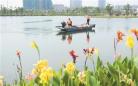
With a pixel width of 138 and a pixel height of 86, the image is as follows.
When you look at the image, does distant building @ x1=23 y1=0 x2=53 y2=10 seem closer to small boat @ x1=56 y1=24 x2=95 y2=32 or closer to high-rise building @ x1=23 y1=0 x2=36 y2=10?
high-rise building @ x1=23 y1=0 x2=36 y2=10

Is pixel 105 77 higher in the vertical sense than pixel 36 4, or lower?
higher

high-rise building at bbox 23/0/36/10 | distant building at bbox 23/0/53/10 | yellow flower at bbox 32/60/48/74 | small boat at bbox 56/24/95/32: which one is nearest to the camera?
yellow flower at bbox 32/60/48/74

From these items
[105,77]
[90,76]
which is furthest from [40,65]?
[105,77]

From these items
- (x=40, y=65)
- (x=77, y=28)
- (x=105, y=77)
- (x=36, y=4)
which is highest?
(x=40, y=65)

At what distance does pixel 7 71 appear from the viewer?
12.8m

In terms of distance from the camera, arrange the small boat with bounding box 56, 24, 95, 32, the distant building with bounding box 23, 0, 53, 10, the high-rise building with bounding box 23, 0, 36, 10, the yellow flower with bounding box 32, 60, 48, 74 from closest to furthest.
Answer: the yellow flower with bounding box 32, 60, 48, 74 → the small boat with bounding box 56, 24, 95, 32 → the distant building with bounding box 23, 0, 53, 10 → the high-rise building with bounding box 23, 0, 36, 10

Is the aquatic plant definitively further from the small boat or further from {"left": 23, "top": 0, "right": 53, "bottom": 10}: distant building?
{"left": 23, "top": 0, "right": 53, "bottom": 10}: distant building

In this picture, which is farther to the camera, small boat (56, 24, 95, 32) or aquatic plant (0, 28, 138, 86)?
small boat (56, 24, 95, 32)

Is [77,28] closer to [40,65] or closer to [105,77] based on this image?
[105,77]

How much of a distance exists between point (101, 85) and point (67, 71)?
29 centimetres

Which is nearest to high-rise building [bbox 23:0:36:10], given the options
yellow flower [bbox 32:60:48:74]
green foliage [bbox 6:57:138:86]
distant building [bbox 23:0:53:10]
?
distant building [bbox 23:0:53:10]

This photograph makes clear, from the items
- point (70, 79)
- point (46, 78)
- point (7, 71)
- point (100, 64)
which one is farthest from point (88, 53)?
point (7, 71)

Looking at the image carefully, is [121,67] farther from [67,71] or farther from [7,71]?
[7,71]

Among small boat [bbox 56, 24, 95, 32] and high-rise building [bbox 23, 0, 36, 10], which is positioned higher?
high-rise building [bbox 23, 0, 36, 10]
